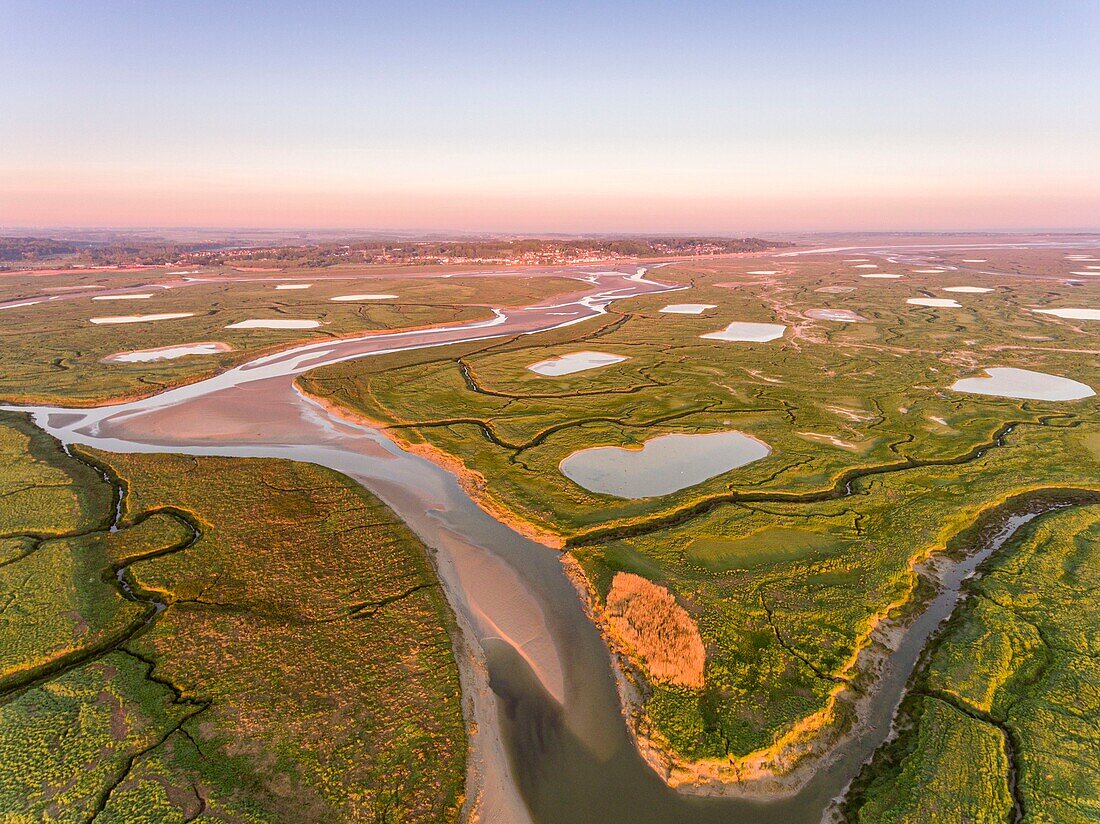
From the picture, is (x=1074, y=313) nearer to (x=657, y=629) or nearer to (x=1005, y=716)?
(x=1005, y=716)

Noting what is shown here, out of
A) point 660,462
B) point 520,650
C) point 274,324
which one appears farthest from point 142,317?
point 520,650

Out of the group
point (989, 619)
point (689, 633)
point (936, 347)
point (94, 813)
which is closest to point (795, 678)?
point (689, 633)

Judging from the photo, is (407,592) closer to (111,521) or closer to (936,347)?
(111,521)

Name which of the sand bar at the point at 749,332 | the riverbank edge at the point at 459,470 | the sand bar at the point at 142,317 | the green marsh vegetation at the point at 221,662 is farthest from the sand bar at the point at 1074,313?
the sand bar at the point at 142,317

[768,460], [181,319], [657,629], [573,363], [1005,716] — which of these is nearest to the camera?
[1005,716]

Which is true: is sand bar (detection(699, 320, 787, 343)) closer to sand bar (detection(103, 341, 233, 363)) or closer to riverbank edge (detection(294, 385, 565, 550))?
riverbank edge (detection(294, 385, 565, 550))

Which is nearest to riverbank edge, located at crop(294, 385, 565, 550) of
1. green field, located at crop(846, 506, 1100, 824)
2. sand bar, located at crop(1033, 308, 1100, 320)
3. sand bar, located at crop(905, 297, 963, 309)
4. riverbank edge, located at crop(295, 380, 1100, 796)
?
riverbank edge, located at crop(295, 380, 1100, 796)
